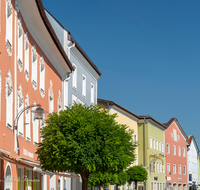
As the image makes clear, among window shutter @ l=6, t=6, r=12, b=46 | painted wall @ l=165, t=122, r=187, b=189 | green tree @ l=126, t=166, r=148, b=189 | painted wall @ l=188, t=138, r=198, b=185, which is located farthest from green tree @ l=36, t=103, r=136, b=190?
painted wall @ l=188, t=138, r=198, b=185

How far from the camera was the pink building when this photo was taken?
205ft

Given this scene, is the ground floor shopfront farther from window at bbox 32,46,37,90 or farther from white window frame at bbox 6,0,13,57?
window at bbox 32,46,37,90

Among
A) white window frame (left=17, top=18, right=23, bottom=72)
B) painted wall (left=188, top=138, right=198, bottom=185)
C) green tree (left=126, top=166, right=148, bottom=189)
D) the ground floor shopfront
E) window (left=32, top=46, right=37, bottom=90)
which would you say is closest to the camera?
the ground floor shopfront

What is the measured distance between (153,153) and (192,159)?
86.6 ft

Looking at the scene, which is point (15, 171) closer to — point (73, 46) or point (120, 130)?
point (120, 130)

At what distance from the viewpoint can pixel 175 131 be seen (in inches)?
2655

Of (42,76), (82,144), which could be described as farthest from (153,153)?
(82,144)

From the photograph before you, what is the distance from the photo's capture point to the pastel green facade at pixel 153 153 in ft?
170

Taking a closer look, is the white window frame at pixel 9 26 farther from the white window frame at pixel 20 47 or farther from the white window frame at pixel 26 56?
the white window frame at pixel 26 56

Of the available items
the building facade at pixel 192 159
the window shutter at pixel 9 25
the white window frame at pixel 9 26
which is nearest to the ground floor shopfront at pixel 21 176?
the white window frame at pixel 9 26

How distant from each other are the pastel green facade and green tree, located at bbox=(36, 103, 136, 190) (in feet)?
118

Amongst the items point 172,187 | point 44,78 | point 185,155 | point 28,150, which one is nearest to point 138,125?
point 172,187

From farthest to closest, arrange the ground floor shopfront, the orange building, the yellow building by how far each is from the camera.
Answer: the yellow building → the orange building → the ground floor shopfront

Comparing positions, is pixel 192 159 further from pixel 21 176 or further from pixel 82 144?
pixel 82 144
